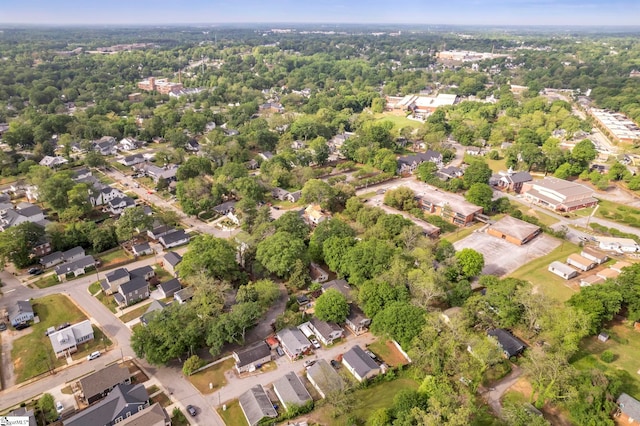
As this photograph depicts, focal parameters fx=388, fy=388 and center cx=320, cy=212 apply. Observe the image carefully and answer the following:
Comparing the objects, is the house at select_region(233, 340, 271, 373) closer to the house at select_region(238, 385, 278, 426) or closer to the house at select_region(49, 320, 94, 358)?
the house at select_region(238, 385, 278, 426)

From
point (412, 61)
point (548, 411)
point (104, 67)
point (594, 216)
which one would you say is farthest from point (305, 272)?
point (412, 61)

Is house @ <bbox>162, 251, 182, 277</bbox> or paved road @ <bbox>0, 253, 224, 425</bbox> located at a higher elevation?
house @ <bbox>162, 251, 182, 277</bbox>

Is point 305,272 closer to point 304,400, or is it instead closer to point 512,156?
point 304,400

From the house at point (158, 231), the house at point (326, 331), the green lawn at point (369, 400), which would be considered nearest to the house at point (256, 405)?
the green lawn at point (369, 400)

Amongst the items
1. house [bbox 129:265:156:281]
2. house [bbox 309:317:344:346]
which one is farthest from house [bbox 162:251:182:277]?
house [bbox 309:317:344:346]

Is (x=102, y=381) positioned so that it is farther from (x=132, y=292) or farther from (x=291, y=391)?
(x=291, y=391)

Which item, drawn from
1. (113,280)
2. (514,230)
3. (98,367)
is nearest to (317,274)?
(113,280)
